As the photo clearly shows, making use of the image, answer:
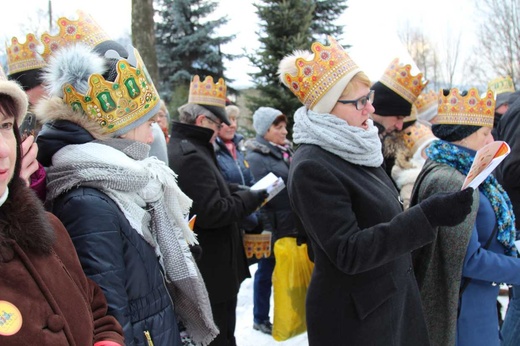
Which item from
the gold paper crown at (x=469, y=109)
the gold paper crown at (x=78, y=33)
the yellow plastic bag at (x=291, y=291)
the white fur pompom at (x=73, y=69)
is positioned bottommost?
the yellow plastic bag at (x=291, y=291)

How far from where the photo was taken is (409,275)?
2363mm

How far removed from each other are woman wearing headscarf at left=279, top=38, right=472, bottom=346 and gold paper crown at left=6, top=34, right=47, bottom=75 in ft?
6.07

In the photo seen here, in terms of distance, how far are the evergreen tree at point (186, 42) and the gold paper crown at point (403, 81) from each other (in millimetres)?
16502

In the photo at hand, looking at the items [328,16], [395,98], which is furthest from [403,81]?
[328,16]

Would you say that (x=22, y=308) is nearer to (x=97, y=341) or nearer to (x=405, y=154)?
(x=97, y=341)

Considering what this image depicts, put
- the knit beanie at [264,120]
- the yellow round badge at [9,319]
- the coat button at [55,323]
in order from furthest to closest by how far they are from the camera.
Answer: the knit beanie at [264,120] < the coat button at [55,323] < the yellow round badge at [9,319]

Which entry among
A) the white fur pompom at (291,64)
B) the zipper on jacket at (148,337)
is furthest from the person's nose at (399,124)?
the zipper on jacket at (148,337)

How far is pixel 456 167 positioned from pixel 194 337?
1742mm

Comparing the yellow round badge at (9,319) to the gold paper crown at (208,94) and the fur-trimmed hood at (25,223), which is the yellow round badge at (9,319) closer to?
the fur-trimmed hood at (25,223)

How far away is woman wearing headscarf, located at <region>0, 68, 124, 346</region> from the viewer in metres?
1.24

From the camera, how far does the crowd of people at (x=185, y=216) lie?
142cm

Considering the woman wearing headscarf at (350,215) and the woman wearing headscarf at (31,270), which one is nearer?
the woman wearing headscarf at (31,270)

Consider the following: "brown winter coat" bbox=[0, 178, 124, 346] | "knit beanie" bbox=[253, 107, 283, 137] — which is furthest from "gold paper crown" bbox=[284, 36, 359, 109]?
"knit beanie" bbox=[253, 107, 283, 137]

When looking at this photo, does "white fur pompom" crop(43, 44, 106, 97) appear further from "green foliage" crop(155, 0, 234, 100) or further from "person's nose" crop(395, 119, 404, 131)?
"green foliage" crop(155, 0, 234, 100)
